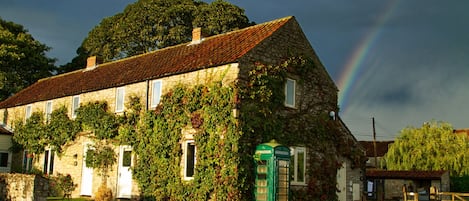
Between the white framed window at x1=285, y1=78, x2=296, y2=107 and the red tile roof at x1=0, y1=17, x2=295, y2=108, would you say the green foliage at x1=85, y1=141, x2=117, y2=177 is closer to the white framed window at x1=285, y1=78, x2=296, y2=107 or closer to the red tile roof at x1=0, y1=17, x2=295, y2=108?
the red tile roof at x1=0, y1=17, x2=295, y2=108

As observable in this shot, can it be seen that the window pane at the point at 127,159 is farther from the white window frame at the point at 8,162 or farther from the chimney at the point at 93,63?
the white window frame at the point at 8,162

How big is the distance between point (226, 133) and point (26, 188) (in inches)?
302

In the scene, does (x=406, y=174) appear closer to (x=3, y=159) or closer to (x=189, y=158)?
(x=189, y=158)

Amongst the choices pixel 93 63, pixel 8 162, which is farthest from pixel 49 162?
pixel 93 63

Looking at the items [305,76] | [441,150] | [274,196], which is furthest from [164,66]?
[441,150]

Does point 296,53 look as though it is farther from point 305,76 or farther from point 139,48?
point 139,48

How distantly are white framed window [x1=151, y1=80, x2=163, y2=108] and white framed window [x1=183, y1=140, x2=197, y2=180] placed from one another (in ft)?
9.82

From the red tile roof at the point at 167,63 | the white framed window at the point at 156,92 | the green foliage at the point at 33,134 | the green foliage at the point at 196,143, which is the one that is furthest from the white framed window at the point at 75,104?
the white framed window at the point at 156,92

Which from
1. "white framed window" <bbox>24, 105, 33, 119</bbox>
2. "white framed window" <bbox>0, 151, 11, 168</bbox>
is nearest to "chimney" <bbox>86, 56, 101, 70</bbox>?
"white framed window" <bbox>24, 105, 33, 119</bbox>

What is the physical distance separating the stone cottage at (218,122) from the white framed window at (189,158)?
0.14 ft

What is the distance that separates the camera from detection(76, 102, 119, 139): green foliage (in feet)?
87.4

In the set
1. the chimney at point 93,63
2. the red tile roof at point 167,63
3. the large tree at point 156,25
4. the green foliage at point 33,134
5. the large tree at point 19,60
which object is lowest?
the green foliage at point 33,134

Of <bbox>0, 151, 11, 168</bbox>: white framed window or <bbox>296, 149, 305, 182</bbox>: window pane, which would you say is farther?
<bbox>0, 151, 11, 168</bbox>: white framed window

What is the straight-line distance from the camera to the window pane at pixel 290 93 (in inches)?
930
